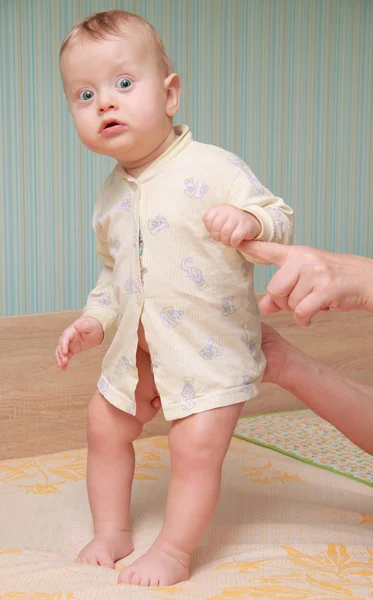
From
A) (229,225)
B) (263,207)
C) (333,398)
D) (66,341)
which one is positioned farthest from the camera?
(333,398)

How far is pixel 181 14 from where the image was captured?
1926 millimetres

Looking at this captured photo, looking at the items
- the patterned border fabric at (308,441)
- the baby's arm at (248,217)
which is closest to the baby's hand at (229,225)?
the baby's arm at (248,217)

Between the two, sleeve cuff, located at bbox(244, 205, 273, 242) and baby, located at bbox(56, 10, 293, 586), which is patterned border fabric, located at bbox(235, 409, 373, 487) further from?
sleeve cuff, located at bbox(244, 205, 273, 242)

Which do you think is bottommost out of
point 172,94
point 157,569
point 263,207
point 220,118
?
point 157,569

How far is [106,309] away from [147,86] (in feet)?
1.13

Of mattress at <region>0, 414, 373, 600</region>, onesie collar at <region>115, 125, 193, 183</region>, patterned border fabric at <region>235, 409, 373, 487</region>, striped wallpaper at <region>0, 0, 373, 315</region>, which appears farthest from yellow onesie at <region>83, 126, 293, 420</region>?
striped wallpaper at <region>0, 0, 373, 315</region>

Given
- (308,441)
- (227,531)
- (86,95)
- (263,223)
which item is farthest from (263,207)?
(308,441)

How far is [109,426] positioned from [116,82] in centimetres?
49

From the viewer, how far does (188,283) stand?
3.76 feet

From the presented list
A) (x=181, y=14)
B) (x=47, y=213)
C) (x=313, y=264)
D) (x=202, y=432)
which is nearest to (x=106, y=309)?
(x=202, y=432)

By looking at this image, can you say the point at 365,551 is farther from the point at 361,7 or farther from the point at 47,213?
the point at 361,7

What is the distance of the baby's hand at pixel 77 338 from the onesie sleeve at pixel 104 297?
2 centimetres

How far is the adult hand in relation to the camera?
2.84ft

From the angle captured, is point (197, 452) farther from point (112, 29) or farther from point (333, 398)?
point (112, 29)
